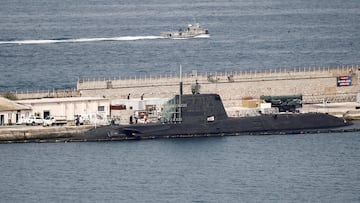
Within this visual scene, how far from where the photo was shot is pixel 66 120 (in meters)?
87.9

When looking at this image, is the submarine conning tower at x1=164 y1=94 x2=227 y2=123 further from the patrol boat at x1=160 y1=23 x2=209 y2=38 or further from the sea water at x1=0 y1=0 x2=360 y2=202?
the patrol boat at x1=160 y1=23 x2=209 y2=38

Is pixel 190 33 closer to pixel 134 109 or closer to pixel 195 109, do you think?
pixel 134 109

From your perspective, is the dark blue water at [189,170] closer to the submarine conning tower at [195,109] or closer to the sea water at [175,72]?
the sea water at [175,72]

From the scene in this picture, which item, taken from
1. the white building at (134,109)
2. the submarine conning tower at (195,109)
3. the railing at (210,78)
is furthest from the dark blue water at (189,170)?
the railing at (210,78)

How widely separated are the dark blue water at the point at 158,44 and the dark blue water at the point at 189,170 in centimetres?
2772

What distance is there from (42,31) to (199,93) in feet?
225

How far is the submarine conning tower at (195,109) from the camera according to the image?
282 feet

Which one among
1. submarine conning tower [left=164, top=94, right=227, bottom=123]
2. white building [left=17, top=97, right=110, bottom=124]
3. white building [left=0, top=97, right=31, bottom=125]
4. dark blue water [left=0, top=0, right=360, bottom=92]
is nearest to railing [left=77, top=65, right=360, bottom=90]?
white building [left=17, top=97, right=110, bottom=124]

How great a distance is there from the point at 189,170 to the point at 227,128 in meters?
9.94

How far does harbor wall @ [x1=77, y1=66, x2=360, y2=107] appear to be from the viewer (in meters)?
92.2

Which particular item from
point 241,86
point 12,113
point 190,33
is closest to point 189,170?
A: point 12,113

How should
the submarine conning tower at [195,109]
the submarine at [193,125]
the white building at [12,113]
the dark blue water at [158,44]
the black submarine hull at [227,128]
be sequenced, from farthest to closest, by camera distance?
1. the dark blue water at [158,44]
2. the white building at [12,113]
3. the submarine conning tower at [195,109]
4. the submarine at [193,125]
5. the black submarine hull at [227,128]

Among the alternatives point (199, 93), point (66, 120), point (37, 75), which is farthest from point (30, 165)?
point (37, 75)

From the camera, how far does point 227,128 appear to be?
8619cm
